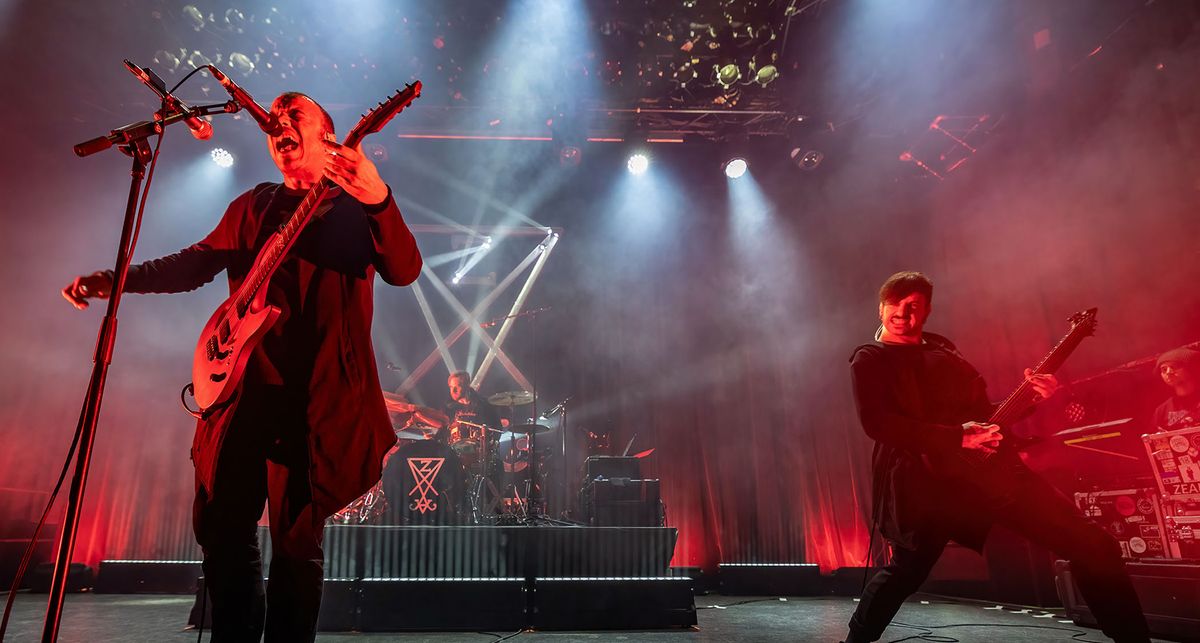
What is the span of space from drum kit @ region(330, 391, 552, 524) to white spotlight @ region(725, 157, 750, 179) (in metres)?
4.11

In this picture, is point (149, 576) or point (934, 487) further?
point (149, 576)

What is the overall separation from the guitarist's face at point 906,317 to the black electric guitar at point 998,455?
1.51 ft

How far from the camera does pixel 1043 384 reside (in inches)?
100.0

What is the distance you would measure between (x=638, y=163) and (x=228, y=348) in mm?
7319

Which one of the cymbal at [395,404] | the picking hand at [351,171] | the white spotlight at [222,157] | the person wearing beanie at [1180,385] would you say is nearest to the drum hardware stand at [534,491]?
the cymbal at [395,404]

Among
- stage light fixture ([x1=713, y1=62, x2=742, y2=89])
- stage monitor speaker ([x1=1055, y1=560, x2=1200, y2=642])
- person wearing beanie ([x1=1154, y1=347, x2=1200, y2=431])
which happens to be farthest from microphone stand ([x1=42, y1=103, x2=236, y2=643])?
person wearing beanie ([x1=1154, y1=347, x2=1200, y2=431])

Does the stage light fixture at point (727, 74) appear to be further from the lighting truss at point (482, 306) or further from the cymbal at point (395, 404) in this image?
the cymbal at point (395, 404)

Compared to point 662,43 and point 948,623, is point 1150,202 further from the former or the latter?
point 662,43

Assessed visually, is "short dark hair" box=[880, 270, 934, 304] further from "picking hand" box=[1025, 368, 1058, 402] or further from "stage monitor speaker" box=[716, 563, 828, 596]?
"stage monitor speaker" box=[716, 563, 828, 596]

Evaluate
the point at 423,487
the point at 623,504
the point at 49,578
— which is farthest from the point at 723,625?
the point at 49,578

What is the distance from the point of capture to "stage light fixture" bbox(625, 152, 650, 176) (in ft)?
27.2

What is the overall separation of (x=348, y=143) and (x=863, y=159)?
780 cm

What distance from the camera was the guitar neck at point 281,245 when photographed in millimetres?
1689

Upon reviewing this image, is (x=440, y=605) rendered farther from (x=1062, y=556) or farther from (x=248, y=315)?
(x=1062, y=556)
